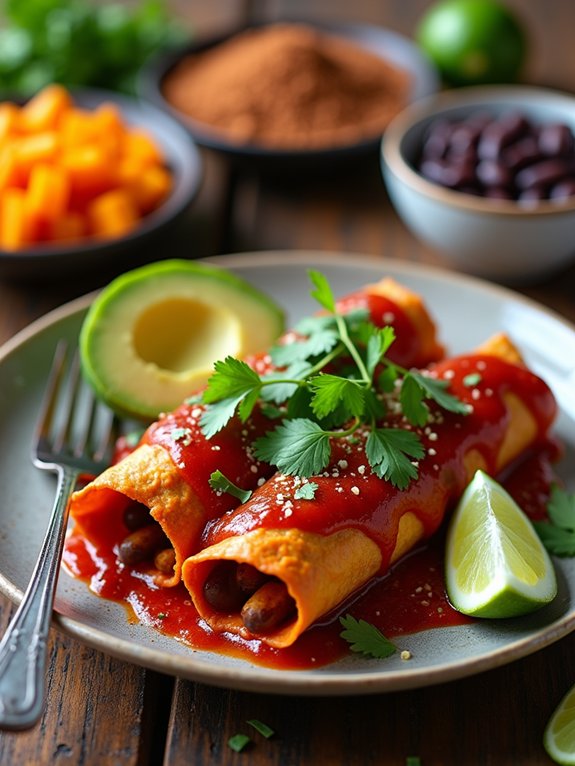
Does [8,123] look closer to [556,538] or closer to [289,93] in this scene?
[289,93]

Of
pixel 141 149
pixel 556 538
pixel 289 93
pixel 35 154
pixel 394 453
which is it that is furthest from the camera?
pixel 289 93

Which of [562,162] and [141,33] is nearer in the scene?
[562,162]

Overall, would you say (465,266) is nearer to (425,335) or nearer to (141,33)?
(425,335)

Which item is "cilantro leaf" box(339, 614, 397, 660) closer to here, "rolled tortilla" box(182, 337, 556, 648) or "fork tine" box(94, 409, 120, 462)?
"rolled tortilla" box(182, 337, 556, 648)

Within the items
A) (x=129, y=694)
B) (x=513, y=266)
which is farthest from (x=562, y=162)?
(x=129, y=694)

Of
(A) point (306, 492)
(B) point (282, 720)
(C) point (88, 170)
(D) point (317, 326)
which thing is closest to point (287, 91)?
(C) point (88, 170)

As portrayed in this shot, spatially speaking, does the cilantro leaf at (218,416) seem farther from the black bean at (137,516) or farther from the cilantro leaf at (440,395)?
the cilantro leaf at (440,395)
